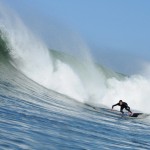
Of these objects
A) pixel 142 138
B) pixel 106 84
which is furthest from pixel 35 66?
pixel 142 138

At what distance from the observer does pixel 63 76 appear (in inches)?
1197

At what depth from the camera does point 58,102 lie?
744 inches

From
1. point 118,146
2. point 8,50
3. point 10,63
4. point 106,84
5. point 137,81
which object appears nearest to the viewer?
point 118,146

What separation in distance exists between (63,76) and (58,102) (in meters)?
11.6

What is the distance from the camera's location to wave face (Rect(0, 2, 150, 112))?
27.2m

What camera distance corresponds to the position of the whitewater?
10.1 m

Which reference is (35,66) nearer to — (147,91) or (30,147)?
(147,91)

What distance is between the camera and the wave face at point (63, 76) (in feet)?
89.4

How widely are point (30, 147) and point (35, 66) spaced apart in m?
19.9

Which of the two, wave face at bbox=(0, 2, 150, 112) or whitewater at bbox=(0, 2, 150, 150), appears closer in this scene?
whitewater at bbox=(0, 2, 150, 150)

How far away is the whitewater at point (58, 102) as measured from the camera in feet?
33.2

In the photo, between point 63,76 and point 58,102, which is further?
point 63,76

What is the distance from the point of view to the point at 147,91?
39.0 m

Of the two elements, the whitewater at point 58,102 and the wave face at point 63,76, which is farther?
the wave face at point 63,76
